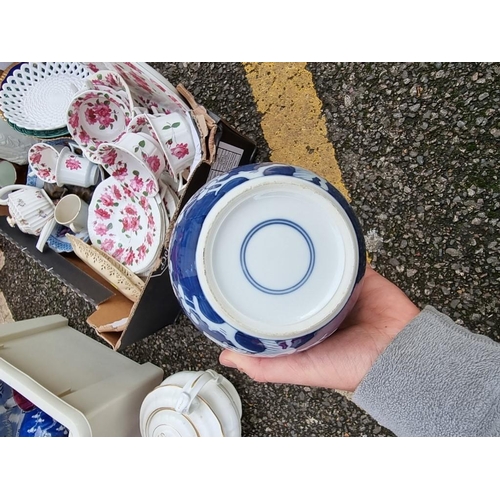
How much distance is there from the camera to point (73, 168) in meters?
1.63

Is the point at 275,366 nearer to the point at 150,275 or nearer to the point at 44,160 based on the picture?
the point at 150,275

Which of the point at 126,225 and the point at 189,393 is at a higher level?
the point at 126,225

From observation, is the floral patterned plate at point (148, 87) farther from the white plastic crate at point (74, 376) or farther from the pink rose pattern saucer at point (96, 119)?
the white plastic crate at point (74, 376)

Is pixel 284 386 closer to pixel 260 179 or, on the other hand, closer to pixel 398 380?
pixel 398 380

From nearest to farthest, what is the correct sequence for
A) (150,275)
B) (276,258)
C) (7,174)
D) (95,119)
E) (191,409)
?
(276,258) → (150,275) → (191,409) → (95,119) → (7,174)

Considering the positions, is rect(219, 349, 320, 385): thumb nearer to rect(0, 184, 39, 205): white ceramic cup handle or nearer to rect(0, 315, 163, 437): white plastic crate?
rect(0, 315, 163, 437): white plastic crate

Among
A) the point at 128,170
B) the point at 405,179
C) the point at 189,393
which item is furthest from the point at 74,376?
the point at 405,179

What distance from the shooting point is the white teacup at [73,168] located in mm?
1616

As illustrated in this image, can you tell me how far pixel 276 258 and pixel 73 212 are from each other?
3.65 ft

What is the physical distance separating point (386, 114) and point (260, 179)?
0.89 metres

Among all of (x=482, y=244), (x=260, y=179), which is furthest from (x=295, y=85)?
(x=260, y=179)

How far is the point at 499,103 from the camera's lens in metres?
1.39

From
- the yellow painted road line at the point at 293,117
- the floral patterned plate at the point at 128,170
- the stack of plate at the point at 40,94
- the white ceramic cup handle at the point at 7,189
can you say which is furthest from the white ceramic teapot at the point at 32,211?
the yellow painted road line at the point at 293,117

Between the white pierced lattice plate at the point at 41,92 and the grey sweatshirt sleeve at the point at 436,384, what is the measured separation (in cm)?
126
